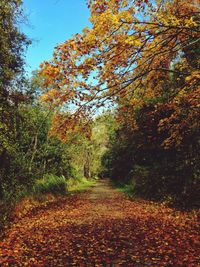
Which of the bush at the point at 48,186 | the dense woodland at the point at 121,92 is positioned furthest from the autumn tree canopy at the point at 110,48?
the bush at the point at 48,186

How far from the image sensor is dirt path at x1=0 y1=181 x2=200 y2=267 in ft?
21.6

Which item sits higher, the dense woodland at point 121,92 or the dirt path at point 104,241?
the dense woodland at point 121,92

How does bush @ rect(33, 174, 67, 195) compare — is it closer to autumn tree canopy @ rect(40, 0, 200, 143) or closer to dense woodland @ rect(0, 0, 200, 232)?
dense woodland @ rect(0, 0, 200, 232)

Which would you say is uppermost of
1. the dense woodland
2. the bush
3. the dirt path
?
the dense woodland

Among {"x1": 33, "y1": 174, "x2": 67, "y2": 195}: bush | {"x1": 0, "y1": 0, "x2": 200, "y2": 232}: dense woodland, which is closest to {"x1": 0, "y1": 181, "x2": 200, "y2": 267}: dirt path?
{"x1": 0, "y1": 0, "x2": 200, "y2": 232}: dense woodland

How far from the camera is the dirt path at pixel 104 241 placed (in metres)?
6.57

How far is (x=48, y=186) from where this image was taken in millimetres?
21203

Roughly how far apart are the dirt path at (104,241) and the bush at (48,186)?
6.51m

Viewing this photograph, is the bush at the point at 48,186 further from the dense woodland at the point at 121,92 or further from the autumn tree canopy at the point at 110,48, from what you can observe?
the autumn tree canopy at the point at 110,48

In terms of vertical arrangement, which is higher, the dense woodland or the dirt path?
the dense woodland

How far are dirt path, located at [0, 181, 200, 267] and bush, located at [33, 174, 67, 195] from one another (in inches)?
256

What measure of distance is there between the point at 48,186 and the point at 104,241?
13516 mm

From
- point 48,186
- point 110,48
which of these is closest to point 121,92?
point 110,48

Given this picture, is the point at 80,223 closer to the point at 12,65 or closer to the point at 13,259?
the point at 13,259
